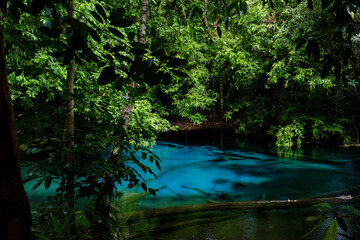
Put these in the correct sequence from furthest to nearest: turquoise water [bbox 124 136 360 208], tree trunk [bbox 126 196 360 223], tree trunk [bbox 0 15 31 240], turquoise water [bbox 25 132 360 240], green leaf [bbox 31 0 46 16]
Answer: turquoise water [bbox 124 136 360 208] → tree trunk [bbox 126 196 360 223] → turquoise water [bbox 25 132 360 240] → green leaf [bbox 31 0 46 16] → tree trunk [bbox 0 15 31 240]

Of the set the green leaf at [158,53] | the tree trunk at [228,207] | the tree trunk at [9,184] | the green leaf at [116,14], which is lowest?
the tree trunk at [228,207]

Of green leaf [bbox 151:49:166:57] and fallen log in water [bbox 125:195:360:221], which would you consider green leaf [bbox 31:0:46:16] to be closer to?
green leaf [bbox 151:49:166:57]

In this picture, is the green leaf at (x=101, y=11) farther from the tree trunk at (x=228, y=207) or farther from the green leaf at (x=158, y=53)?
the tree trunk at (x=228, y=207)

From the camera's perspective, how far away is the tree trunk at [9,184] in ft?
1.52

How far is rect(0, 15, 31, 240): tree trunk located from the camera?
0.46 meters

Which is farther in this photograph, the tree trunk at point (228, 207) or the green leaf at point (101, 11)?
the tree trunk at point (228, 207)

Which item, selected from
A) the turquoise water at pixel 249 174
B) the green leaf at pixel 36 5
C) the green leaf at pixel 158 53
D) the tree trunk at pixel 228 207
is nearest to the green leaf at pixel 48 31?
the green leaf at pixel 36 5

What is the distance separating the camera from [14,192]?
1.57 feet

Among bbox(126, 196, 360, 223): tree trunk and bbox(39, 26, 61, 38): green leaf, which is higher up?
bbox(39, 26, 61, 38): green leaf

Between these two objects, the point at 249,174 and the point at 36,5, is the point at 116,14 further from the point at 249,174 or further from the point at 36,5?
the point at 249,174

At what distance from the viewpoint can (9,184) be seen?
0.47 meters

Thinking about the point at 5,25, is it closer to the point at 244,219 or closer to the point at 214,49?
the point at 244,219

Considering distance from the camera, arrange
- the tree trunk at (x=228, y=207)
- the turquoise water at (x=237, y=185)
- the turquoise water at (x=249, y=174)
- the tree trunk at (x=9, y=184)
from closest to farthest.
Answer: the tree trunk at (x=9, y=184) → the turquoise water at (x=237, y=185) → the tree trunk at (x=228, y=207) → the turquoise water at (x=249, y=174)

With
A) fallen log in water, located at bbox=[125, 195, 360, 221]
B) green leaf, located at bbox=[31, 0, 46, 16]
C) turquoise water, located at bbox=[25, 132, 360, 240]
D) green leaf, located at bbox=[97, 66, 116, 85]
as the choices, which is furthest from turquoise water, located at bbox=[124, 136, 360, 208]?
green leaf, located at bbox=[31, 0, 46, 16]
